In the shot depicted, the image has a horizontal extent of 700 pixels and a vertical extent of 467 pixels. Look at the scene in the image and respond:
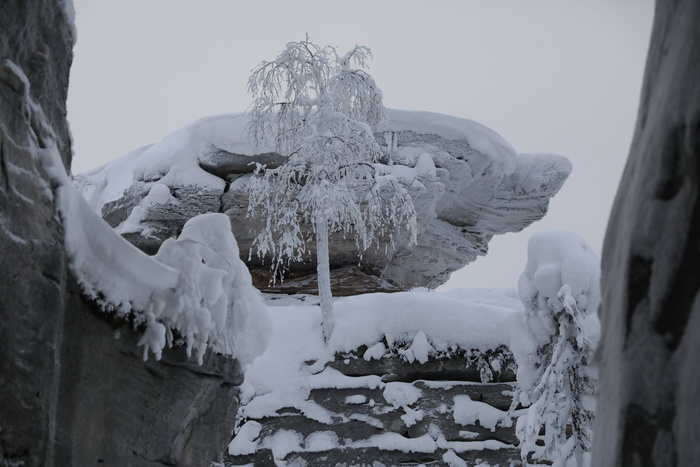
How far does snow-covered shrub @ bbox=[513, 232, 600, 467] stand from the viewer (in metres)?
7.20

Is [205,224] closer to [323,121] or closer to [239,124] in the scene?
[323,121]

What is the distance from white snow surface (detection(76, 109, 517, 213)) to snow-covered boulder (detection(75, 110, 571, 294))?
0.02m

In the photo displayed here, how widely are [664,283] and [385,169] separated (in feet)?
31.5

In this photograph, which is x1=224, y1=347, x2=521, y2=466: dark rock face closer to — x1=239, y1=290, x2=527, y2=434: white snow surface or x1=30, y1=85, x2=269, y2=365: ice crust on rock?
x1=239, y1=290, x2=527, y2=434: white snow surface

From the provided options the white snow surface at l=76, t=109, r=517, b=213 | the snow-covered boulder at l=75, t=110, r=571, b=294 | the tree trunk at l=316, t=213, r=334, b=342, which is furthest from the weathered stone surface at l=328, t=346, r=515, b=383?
the white snow surface at l=76, t=109, r=517, b=213

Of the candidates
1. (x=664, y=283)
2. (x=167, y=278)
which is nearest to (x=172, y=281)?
(x=167, y=278)

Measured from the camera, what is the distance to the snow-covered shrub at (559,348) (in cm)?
720

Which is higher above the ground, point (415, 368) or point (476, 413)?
point (415, 368)

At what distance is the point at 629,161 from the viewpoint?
5.79 ft

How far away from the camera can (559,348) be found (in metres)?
7.20

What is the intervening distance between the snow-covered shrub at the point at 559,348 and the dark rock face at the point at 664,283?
581cm

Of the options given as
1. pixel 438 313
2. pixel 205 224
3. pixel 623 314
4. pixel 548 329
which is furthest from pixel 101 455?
pixel 438 313

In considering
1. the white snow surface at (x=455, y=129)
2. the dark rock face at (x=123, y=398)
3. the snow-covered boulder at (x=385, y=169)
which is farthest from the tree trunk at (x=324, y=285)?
the dark rock face at (x=123, y=398)

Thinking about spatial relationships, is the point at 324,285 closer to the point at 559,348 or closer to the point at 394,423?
the point at 394,423
